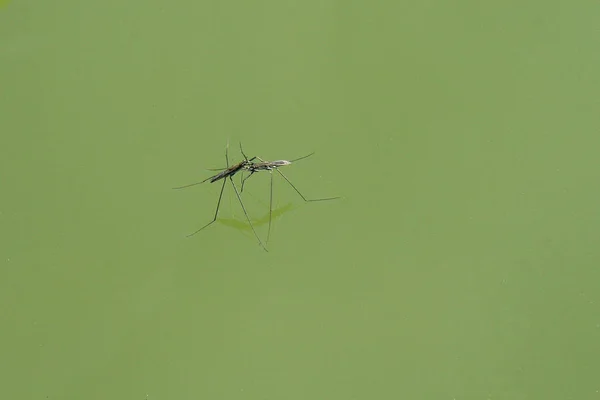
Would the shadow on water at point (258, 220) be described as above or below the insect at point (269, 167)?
below

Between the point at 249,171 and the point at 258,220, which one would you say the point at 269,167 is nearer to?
the point at 249,171

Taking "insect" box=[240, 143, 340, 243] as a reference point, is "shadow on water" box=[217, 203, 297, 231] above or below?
below

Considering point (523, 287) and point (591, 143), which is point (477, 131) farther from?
point (523, 287)

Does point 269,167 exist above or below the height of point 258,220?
above

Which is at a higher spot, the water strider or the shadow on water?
the water strider

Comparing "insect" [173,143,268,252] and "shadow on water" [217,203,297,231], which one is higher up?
"insect" [173,143,268,252]

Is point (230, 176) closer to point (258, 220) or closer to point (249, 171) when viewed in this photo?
point (249, 171)

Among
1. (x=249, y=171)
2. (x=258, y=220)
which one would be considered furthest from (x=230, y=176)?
(x=258, y=220)

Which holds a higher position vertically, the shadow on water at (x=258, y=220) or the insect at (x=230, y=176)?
the insect at (x=230, y=176)
